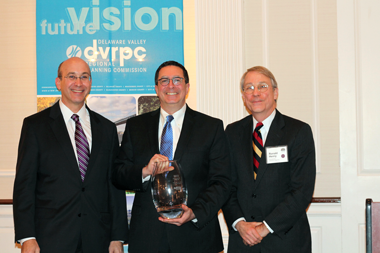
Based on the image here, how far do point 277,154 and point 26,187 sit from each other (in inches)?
65.8

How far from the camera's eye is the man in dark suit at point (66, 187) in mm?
2164

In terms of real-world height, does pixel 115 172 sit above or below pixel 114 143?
below

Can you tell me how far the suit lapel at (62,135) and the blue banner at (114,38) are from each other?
125 centimetres

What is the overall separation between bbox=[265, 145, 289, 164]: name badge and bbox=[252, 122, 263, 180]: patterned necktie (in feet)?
0.26

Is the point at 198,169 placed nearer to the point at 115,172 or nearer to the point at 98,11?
the point at 115,172

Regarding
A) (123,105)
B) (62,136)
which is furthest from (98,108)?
(62,136)

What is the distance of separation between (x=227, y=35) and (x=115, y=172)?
193 centimetres

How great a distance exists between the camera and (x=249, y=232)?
213 cm

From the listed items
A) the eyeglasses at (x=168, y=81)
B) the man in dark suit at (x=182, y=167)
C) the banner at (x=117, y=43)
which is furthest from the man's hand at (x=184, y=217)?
the banner at (x=117, y=43)

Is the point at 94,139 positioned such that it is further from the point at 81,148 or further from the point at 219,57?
the point at 219,57

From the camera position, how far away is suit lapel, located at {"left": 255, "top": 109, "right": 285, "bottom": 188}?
221cm

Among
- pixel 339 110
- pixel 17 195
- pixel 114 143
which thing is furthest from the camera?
pixel 339 110

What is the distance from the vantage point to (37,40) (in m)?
3.57

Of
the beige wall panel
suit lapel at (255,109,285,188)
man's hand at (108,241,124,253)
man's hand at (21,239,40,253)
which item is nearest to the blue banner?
the beige wall panel
